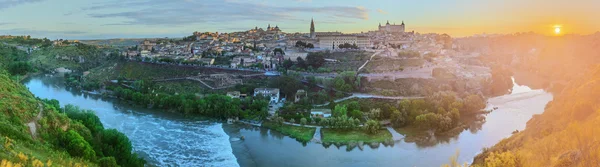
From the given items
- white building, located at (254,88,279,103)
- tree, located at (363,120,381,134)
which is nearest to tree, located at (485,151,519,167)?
tree, located at (363,120,381,134)

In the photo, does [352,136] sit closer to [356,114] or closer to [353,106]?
[356,114]

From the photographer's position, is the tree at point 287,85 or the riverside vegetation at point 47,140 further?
the tree at point 287,85

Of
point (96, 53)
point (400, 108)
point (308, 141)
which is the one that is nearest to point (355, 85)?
point (400, 108)

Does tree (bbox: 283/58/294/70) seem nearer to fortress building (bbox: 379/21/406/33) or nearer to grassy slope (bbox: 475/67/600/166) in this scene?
grassy slope (bbox: 475/67/600/166)

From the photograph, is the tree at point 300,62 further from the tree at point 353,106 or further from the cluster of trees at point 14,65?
the cluster of trees at point 14,65

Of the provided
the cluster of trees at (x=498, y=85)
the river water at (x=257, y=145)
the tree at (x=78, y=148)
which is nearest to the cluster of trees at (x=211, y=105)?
the river water at (x=257, y=145)

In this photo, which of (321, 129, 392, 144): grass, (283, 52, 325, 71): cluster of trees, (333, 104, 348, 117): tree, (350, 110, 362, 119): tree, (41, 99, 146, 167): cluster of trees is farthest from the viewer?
(283, 52, 325, 71): cluster of trees

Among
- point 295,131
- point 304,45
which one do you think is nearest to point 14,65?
point 304,45

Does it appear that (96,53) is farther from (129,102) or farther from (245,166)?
(245,166)
